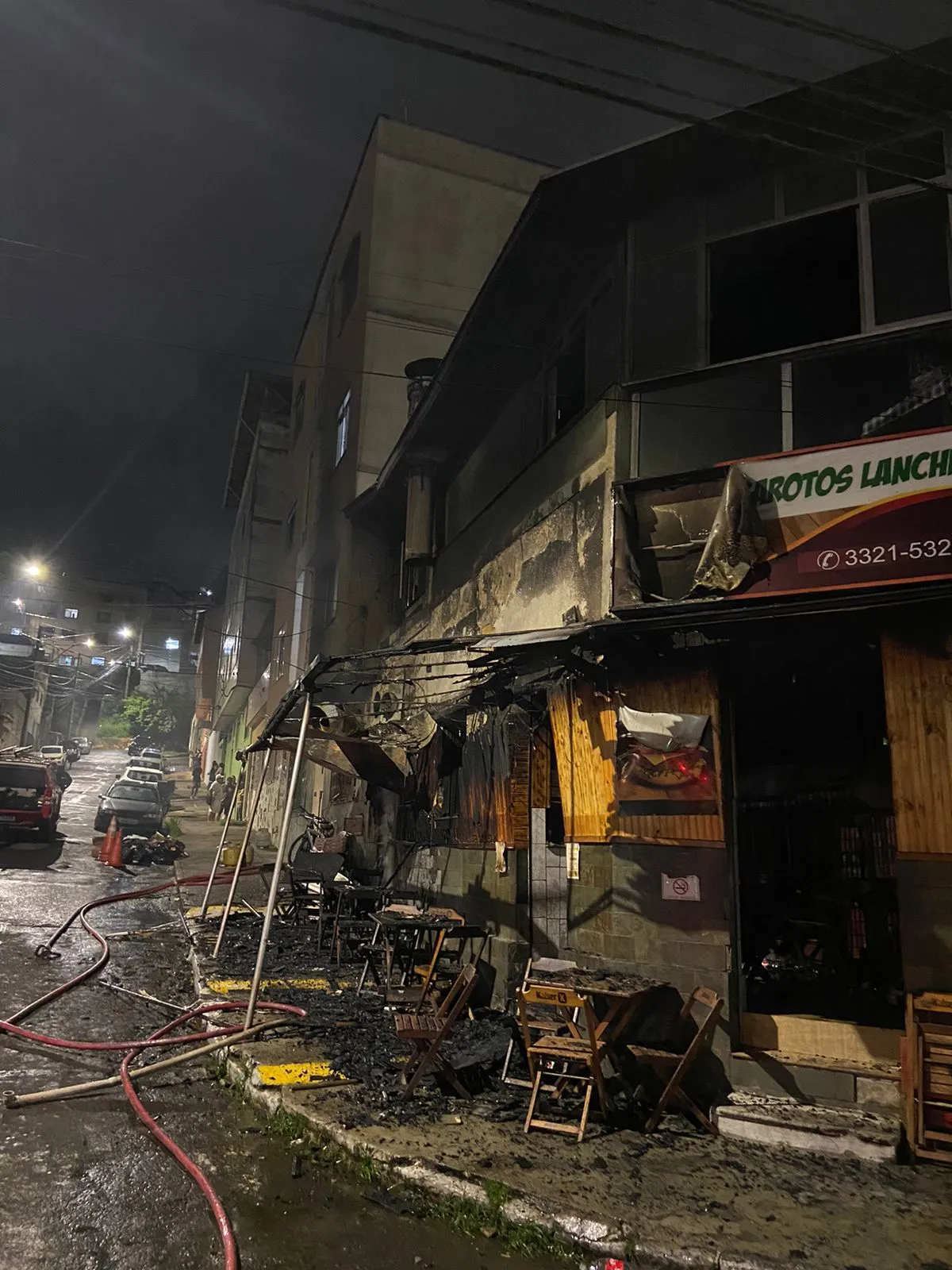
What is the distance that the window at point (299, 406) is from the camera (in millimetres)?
29953

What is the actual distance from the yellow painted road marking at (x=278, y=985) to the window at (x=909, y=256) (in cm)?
922

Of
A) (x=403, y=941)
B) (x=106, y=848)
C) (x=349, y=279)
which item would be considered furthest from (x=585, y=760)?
(x=349, y=279)

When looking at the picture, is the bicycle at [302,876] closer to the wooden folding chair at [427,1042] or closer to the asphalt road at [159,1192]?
the asphalt road at [159,1192]

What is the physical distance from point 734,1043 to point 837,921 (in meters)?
3.49

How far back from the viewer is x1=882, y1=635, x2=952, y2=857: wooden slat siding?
5.58 meters

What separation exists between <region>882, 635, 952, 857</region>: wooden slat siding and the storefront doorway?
1.29 metres

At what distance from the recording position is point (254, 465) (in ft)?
126

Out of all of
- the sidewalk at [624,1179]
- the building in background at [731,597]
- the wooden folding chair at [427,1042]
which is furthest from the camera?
the building in background at [731,597]

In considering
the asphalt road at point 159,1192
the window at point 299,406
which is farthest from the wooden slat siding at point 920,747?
the window at point 299,406

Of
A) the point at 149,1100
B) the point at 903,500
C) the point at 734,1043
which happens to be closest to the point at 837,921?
the point at 734,1043

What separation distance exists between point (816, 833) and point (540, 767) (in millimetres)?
3792

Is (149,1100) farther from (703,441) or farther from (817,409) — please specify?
(817,409)

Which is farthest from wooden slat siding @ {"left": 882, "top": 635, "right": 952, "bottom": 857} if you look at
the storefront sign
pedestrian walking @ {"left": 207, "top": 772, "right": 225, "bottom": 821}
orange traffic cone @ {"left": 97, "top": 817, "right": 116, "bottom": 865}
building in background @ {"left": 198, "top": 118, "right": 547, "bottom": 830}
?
pedestrian walking @ {"left": 207, "top": 772, "right": 225, "bottom": 821}

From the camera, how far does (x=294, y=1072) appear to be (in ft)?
20.1
